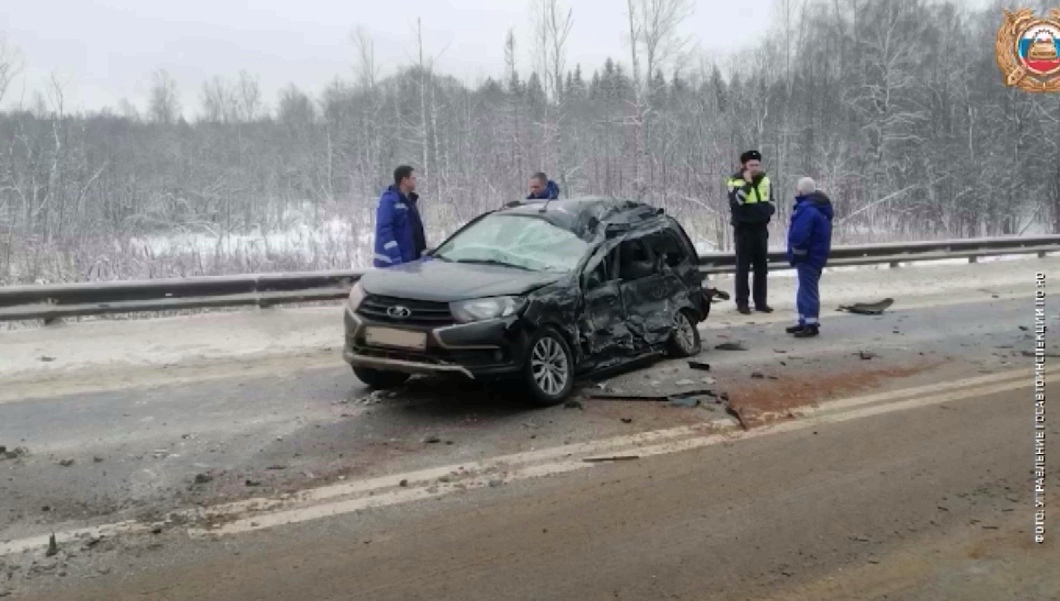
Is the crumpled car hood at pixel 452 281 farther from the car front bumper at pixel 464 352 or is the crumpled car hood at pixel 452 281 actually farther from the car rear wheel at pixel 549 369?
the car rear wheel at pixel 549 369

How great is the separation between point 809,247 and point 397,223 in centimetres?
484

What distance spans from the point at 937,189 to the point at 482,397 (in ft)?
117

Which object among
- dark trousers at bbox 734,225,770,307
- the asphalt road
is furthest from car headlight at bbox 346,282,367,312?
dark trousers at bbox 734,225,770,307

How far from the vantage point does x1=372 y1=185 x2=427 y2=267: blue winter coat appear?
9.06 meters

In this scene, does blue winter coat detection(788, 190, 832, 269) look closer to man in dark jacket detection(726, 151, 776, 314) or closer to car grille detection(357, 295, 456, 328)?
man in dark jacket detection(726, 151, 776, 314)

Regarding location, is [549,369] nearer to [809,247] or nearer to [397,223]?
[397,223]

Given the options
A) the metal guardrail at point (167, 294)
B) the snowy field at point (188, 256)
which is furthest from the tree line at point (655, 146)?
the metal guardrail at point (167, 294)

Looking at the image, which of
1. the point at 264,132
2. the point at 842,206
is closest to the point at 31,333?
the point at 842,206

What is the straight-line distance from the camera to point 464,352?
6066 millimetres

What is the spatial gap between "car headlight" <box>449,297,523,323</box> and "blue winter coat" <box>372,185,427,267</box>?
2.93 meters

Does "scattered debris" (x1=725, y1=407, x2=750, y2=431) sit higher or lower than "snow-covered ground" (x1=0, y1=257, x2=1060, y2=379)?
lower

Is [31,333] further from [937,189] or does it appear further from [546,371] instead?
[937,189]

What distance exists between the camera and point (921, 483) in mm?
4902

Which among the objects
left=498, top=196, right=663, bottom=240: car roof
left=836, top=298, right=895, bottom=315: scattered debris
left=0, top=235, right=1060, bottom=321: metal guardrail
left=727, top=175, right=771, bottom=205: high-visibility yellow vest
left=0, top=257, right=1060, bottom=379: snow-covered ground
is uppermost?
left=727, top=175, right=771, bottom=205: high-visibility yellow vest
